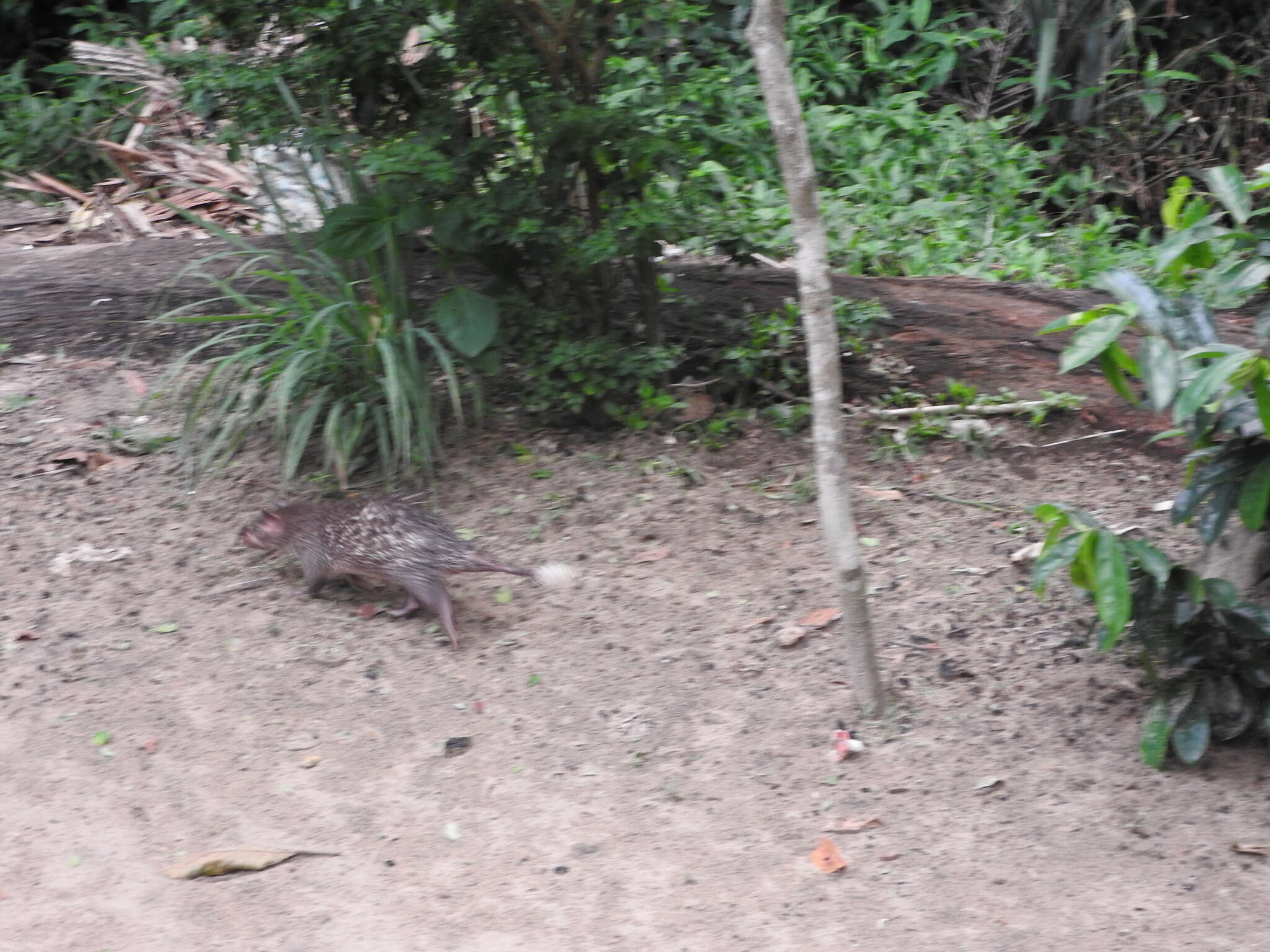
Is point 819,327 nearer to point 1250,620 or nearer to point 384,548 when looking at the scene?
point 1250,620

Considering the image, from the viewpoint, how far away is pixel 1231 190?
3244 millimetres

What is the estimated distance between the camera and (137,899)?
3.30m

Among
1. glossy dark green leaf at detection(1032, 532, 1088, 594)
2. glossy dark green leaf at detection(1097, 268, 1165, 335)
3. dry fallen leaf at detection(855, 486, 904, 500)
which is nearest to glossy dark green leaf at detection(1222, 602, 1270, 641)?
glossy dark green leaf at detection(1032, 532, 1088, 594)

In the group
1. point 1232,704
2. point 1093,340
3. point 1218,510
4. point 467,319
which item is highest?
point 1093,340

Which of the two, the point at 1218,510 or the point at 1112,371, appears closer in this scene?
the point at 1112,371

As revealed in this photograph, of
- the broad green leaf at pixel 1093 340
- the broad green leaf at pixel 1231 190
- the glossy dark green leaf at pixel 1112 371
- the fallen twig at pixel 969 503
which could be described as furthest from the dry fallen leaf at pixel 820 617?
the broad green leaf at pixel 1231 190

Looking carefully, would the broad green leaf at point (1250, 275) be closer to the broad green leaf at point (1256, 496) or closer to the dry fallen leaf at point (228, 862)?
the broad green leaf at point (1256, 496)

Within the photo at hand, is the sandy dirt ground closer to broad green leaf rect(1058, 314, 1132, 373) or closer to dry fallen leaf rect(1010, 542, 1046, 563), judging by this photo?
dry fallen leaf rect(1010, 542, 1046, 563)

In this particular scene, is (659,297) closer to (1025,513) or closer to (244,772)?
(1025,513)

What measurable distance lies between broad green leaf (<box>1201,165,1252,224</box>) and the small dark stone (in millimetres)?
2662

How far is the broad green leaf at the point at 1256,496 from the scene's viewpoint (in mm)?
3166

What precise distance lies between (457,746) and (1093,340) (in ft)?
7.33

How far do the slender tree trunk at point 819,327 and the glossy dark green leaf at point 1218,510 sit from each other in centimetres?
95

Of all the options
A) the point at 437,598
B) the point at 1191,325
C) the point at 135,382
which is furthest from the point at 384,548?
the point at 1191,325
